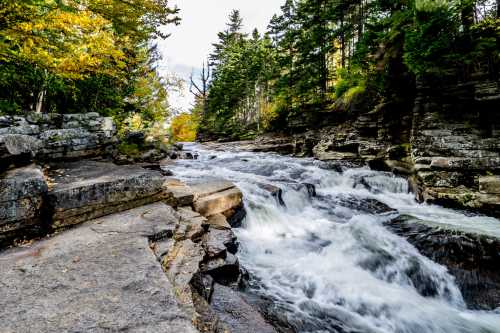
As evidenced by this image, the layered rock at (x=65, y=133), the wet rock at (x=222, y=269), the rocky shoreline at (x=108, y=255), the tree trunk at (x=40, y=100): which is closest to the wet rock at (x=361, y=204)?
the rocky shoreline at (x=108, y=255)

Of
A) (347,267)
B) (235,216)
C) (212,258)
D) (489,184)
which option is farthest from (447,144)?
(212,258)

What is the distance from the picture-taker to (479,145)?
8953mm

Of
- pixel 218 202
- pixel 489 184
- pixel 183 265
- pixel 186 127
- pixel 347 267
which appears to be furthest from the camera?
pixel 186 127

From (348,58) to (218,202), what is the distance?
803 inches

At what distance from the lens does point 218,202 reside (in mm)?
6969

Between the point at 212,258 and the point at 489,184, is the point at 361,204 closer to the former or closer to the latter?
the point at 489,184

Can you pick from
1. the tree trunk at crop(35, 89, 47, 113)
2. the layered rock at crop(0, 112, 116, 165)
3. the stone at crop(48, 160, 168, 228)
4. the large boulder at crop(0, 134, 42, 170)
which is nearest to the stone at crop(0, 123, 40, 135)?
the layered rock at crop(0, 112, 116, 165)

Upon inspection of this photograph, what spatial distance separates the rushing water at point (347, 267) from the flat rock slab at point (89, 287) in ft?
7.34

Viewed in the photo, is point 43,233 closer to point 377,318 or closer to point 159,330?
point 159,330

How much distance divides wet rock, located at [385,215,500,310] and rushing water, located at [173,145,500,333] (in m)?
0.19

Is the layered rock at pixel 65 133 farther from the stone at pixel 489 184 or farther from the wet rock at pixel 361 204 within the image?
the stone at pixel 489 184

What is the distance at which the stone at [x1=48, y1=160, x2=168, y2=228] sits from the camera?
14.0ft

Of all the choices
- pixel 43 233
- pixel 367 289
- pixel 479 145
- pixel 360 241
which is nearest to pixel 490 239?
pixel 360 241

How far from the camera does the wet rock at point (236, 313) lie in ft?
9.98
